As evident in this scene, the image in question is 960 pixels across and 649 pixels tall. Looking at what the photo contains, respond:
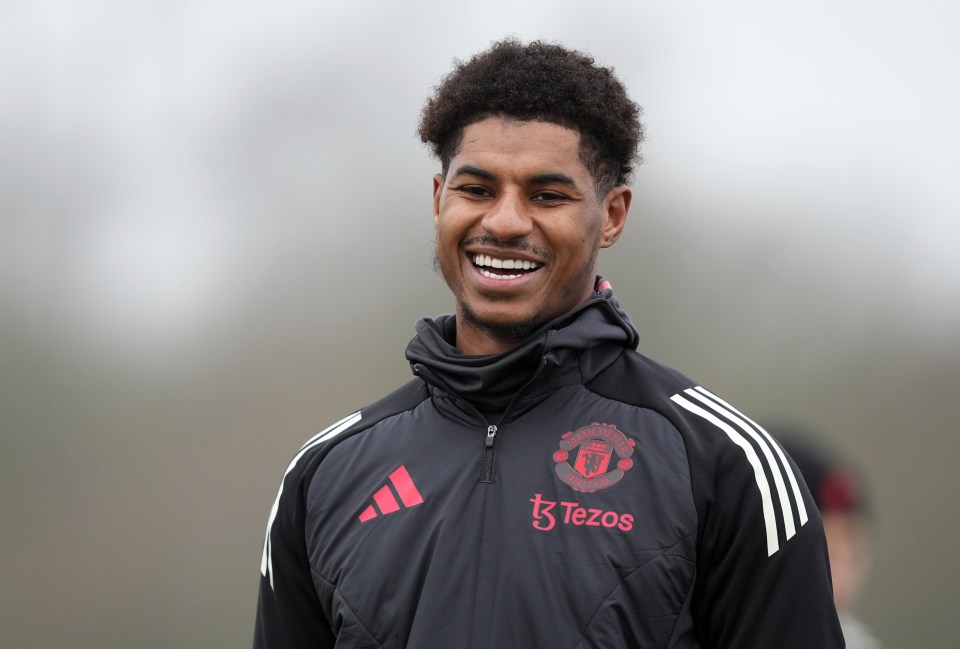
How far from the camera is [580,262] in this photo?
1.53m

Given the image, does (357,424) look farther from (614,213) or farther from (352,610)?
(614,213)

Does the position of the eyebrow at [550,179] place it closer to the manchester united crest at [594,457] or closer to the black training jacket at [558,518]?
the black training jacket at [558,518]

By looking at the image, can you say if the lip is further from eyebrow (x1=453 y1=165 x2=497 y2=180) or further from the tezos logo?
the tezos logo

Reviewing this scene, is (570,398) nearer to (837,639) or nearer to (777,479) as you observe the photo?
(777,479)

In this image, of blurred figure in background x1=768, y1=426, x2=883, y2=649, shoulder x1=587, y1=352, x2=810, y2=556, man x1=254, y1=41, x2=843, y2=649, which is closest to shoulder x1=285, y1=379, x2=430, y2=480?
man x1=254, y1=41, x2=843, y2=649

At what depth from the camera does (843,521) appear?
2256 millimetres

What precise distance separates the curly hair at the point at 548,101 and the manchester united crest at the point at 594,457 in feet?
1.30

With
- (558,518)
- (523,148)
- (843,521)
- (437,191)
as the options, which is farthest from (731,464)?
(843,521)

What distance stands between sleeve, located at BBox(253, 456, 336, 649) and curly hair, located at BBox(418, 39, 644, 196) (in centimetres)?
58

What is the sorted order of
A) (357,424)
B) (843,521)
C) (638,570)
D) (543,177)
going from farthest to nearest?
(843,521)
(357,424)
(543,177)
(638,570)

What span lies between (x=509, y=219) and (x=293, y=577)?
653 millimetres

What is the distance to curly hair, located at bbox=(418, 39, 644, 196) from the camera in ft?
5.17

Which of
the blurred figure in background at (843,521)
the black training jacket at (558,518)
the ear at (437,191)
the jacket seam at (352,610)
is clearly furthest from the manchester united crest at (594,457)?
the blurred figure in background at (843,521)

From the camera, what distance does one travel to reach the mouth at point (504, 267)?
1.52m
